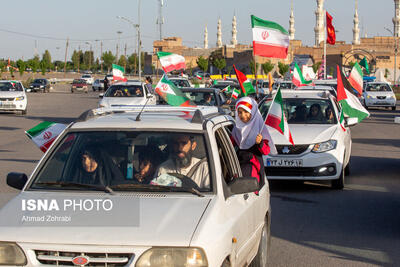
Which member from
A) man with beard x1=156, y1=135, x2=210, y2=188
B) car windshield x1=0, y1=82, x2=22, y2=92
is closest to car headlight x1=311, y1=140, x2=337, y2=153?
man with beard x1=156, y1=135, x2=210, y2=188

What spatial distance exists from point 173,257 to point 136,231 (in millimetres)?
292

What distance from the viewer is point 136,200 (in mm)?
4688

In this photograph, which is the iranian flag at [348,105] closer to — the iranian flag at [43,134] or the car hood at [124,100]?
the iranian flag at [43,134]

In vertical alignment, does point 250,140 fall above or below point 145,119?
below

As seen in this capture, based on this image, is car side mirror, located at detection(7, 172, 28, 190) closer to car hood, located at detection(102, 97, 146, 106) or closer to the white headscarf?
the white headscarf

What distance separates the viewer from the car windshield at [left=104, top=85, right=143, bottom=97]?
26219mm

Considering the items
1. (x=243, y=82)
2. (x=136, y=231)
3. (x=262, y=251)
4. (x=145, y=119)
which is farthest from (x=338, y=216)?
(x=243, y=82)

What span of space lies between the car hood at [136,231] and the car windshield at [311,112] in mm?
8413

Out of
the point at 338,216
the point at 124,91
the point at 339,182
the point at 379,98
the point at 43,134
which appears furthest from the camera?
the point at 379,98

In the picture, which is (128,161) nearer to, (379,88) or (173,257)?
(173,257)

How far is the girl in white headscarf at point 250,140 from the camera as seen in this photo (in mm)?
6686

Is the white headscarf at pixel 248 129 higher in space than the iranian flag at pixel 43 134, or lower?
higher

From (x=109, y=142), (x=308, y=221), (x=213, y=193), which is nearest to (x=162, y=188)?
(x=213, y=193)

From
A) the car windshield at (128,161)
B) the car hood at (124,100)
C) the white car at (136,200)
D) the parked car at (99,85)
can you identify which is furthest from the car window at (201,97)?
the parked car at (99,85)
